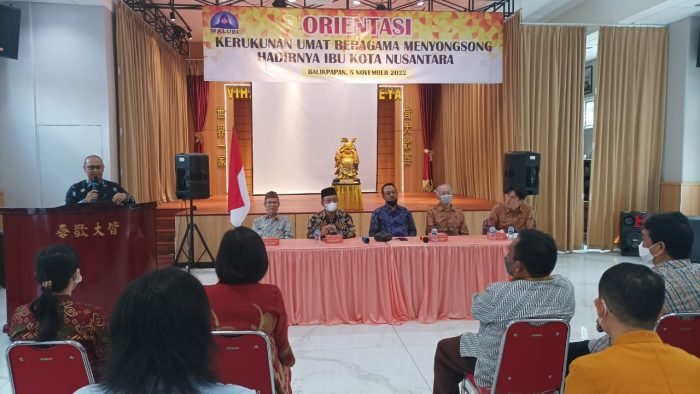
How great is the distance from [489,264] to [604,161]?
3.94m

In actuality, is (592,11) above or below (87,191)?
above

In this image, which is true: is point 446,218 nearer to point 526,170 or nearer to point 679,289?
point 526,170

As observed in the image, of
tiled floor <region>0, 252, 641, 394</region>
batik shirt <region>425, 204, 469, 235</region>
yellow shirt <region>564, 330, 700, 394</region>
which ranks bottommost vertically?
tiled floor <region>0, 252, 641, 394</region>

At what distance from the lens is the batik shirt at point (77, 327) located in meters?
1.71

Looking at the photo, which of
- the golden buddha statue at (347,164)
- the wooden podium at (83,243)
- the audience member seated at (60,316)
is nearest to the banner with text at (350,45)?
the golden buddha statue at (347,164)

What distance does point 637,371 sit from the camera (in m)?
1.07

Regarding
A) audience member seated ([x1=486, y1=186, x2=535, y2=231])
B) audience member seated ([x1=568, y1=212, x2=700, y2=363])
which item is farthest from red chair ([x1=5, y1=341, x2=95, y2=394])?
audience member seated ([x1=486, y1=186, x2=535, y2=231])

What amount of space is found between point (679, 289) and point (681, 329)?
178 mm

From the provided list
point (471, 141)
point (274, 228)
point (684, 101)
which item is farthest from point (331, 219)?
point (471, 141)

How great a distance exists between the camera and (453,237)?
4.31 metres

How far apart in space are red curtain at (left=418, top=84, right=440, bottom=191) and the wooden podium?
305 inches

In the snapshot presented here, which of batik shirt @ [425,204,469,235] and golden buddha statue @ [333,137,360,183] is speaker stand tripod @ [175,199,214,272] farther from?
batik shirt @ [425,204,469,235]

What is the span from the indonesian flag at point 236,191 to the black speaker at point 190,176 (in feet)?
6.58

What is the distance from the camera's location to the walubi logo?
5.44 meters
